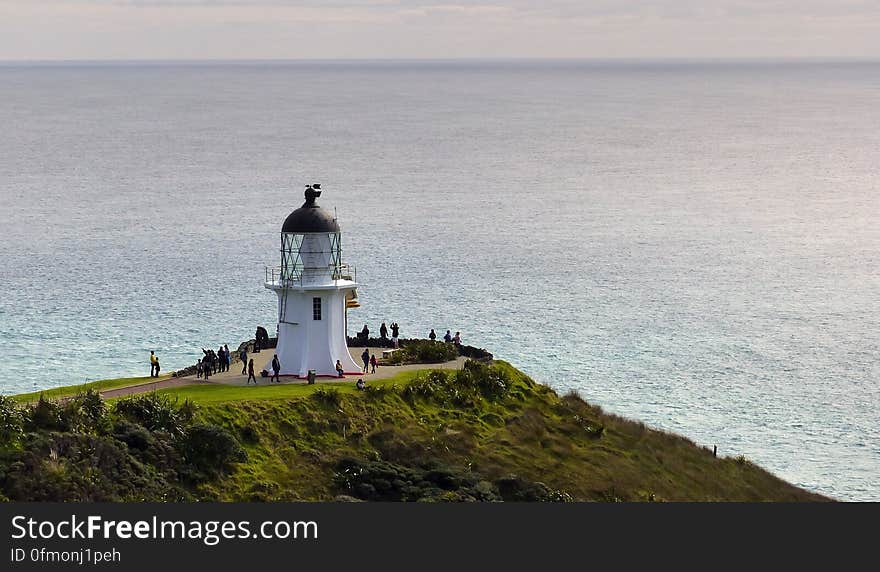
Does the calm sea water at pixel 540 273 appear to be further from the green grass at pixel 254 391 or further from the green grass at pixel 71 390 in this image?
the green grass at pixel 71 390

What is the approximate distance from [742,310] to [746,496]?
126 ft

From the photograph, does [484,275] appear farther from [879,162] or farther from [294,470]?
[879,162]

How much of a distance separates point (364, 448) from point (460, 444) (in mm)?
3090

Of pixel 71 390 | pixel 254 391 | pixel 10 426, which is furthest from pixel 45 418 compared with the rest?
pixel 254 391

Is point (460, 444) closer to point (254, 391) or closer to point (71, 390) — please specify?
point (254, 391)

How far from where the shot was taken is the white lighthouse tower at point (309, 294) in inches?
1897

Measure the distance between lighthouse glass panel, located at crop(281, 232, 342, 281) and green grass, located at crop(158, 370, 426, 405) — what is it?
376 centimetres

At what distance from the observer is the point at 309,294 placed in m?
48.4

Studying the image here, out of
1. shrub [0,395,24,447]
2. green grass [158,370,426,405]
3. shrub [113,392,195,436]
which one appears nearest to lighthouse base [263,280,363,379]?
green grass [158,370,426,405]

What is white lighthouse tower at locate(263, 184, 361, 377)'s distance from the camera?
48188 mm

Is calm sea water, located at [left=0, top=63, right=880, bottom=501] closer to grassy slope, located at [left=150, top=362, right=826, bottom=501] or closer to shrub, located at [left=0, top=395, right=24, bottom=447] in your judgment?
grassy slope, located at [left=150, top=362, right=826, bottom=501]

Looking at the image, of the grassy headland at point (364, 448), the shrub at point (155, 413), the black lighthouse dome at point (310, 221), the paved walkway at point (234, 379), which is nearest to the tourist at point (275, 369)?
the paved walkway at point (234, 379)

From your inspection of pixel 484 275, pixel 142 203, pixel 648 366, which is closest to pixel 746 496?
pixel 648 366

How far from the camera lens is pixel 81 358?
69875mm
